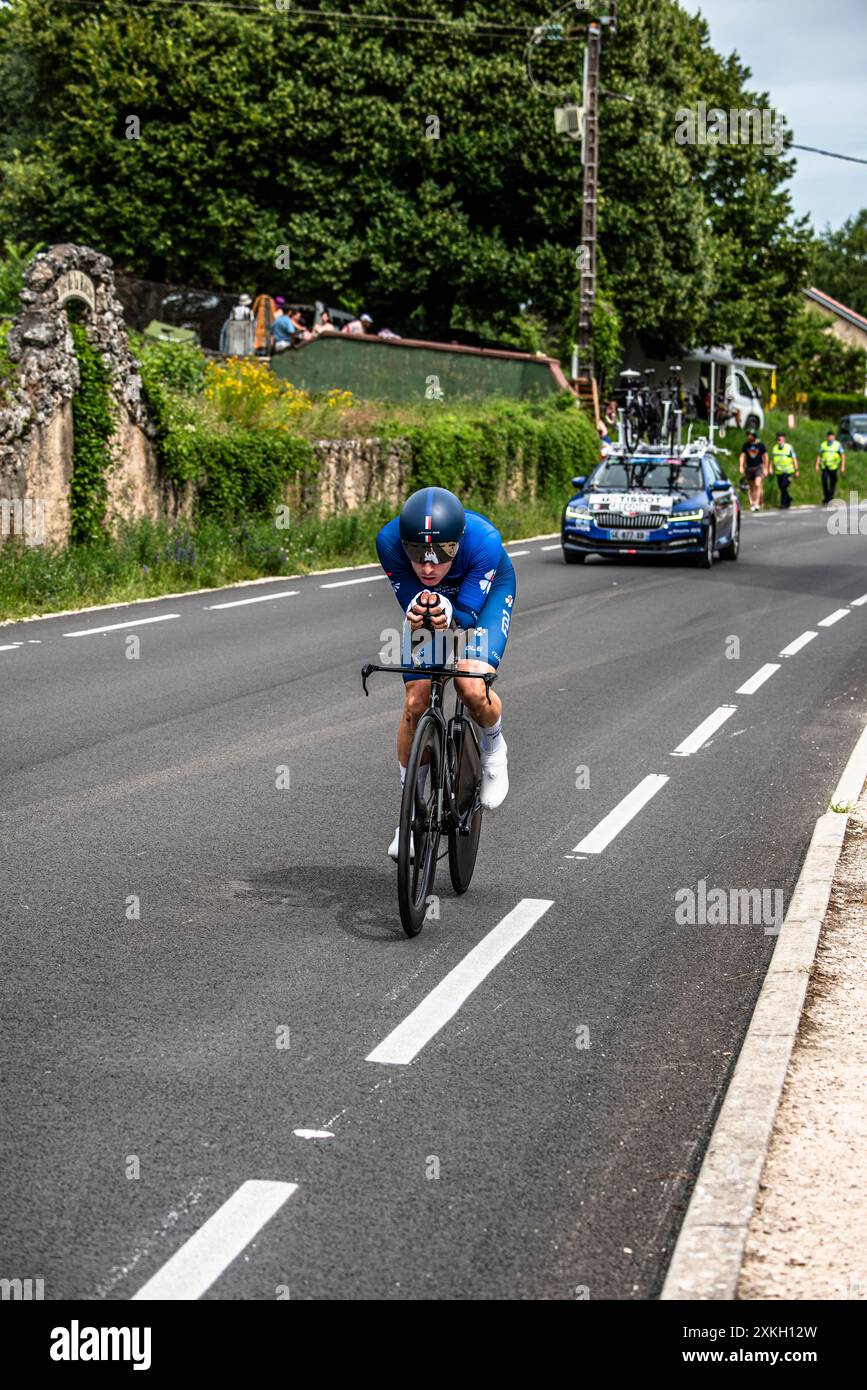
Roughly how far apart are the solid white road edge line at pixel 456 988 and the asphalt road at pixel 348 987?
0.03m

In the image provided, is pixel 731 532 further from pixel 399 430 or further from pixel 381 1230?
pixel 381 1230

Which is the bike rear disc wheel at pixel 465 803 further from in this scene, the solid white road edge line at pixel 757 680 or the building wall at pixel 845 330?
the building wall at pixel 845 330

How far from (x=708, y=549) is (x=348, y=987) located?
776 inches

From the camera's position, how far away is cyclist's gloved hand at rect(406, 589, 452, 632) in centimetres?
674

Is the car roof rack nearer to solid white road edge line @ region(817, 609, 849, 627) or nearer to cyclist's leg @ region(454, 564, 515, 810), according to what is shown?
solid white road edge line @ region(817, 609, 849, 627)

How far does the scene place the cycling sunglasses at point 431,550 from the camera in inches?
263

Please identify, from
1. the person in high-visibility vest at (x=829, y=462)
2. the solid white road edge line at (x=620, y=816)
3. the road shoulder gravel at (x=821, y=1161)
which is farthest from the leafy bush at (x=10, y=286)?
the person in high-visibility vest at (x=829, y=462)

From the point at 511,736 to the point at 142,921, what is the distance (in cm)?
490

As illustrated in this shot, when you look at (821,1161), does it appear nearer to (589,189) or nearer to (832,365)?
(589,189)

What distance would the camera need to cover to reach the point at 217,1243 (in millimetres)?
4113

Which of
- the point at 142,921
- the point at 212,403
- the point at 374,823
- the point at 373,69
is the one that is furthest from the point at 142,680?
the point at 373,69

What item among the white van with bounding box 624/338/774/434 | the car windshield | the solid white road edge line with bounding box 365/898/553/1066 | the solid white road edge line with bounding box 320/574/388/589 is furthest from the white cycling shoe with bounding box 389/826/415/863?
the white van with bounding box 624/338/774/434

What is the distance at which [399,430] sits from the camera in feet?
96.0

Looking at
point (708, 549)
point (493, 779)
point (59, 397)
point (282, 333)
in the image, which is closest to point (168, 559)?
point (59, 397)
